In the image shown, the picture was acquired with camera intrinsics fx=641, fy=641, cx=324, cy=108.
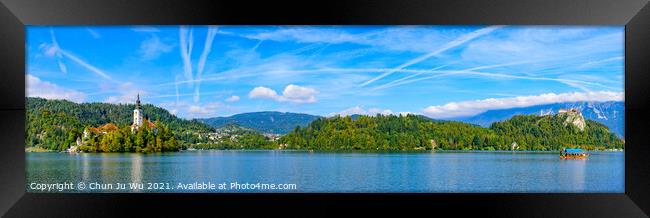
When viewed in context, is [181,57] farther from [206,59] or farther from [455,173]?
[455,173]

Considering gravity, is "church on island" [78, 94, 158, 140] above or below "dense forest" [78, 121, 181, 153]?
above

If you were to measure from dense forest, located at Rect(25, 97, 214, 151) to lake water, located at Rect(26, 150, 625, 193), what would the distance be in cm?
42

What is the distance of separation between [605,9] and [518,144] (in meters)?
14.0

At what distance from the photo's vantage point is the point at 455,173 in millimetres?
15922

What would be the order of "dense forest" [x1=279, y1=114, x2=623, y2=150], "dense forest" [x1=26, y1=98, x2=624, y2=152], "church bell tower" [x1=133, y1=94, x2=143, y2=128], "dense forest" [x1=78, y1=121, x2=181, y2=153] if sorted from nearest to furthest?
"dense forest" [x1=26, y1=98, x2=624, y2=152]
"church bell tower" [x1=133, y1=94, x2=143, y2=128]
"dense forest" [x1=78, y1=121, x2=181, y2=153]
"dense forest" [x1=279, y1=114, x2=623, y2=150]

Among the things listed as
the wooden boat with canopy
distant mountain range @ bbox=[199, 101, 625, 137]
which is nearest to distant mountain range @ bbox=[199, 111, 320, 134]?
distant mountain range @ bbox=[199, 101, 625, 137]

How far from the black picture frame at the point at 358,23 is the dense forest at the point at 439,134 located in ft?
23.4

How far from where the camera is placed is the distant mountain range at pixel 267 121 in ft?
43.1

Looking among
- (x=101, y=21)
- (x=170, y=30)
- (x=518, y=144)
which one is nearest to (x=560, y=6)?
(x=101, y=21)

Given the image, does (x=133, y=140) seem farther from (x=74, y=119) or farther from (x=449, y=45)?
(x=449, y=45)

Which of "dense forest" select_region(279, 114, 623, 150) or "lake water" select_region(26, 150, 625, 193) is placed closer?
"lake water" select_region(26, 150, 625, 193)

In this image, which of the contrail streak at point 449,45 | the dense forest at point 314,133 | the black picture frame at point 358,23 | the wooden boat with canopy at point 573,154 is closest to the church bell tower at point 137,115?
the dense forest at point 314,133

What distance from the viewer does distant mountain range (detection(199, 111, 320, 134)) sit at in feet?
43.1

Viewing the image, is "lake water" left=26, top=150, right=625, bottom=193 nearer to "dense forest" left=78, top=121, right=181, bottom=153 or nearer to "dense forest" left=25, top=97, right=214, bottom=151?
"dense forest" left=78, top=121, right=181, bottom=153
